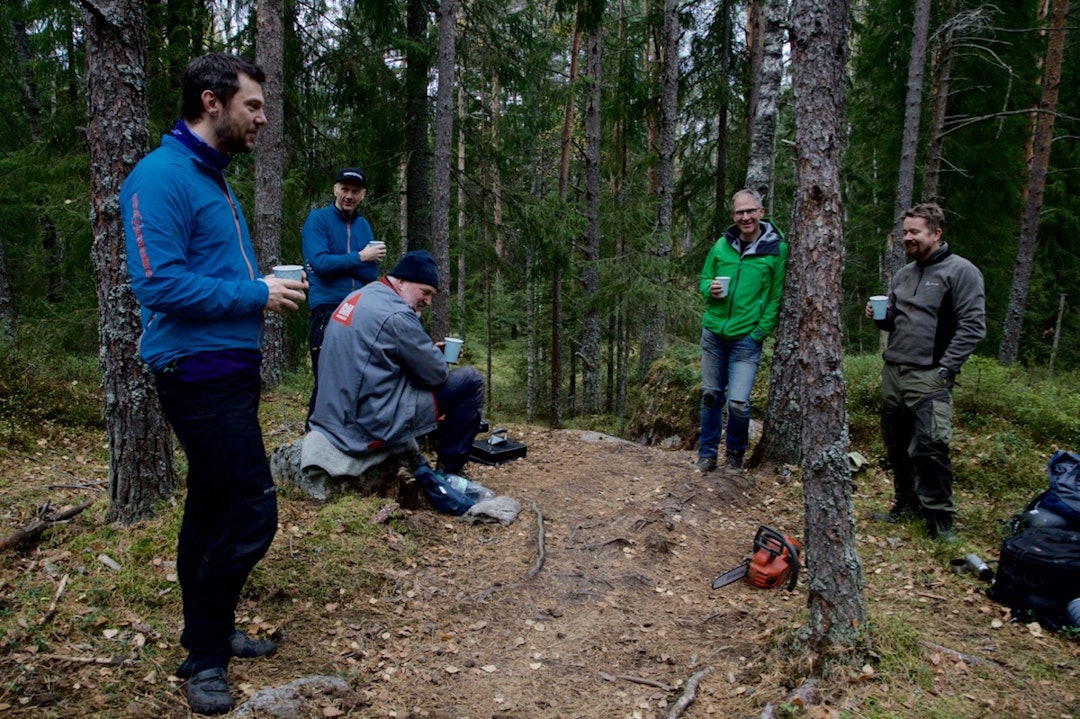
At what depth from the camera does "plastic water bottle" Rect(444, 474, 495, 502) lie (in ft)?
16.2

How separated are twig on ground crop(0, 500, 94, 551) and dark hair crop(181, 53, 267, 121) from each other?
2639 mm

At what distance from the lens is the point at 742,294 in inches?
217

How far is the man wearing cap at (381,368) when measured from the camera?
166 inches

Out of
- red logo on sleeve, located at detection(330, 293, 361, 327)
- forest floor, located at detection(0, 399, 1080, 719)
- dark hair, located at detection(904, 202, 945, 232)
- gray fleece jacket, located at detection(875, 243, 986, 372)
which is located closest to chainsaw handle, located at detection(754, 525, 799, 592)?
forest floor, located at detection(0, 399, 1080, 719)

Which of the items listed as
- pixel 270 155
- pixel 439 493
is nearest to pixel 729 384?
pixel 439 493

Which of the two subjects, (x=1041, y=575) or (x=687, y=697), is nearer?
(x=687, y=697)

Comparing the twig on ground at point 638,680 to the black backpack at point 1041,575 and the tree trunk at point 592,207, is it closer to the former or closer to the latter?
the black backpack at point 1041,575

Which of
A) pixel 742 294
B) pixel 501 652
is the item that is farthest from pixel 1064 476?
pixel 501 652

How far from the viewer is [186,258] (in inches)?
→ 93.9

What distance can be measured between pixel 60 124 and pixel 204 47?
2.19m

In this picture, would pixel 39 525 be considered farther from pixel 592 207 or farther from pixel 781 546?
pixel 592 207

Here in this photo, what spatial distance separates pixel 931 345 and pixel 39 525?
5.70m

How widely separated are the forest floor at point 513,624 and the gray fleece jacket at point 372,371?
515 mm

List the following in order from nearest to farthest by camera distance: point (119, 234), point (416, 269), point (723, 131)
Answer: point (119, 234) < point (416, 269) < point (723, 131)
